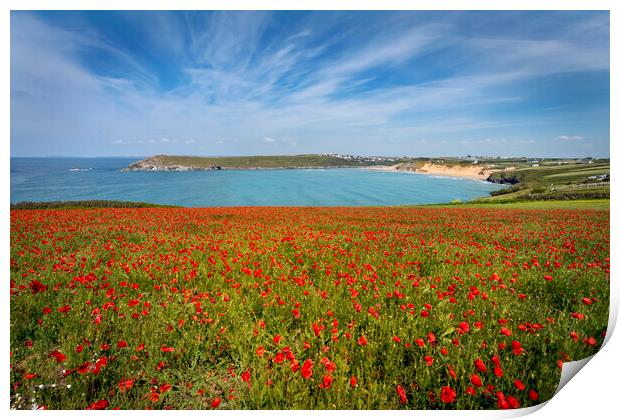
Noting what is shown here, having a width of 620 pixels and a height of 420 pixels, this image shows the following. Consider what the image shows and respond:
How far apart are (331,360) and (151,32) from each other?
4963mm

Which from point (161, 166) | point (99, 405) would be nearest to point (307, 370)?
point (99, 405)

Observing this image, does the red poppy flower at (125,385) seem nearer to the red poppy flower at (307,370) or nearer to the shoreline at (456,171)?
the red poppy flower at (307,370)

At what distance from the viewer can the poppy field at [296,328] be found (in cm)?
233

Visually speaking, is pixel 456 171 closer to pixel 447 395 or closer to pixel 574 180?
pixel 574 180

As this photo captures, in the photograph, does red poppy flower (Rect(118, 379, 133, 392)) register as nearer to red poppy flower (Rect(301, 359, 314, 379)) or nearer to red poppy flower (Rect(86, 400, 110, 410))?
red poppy flower (Rect(86, 400, 110, 410))

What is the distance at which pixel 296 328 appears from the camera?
118 inches

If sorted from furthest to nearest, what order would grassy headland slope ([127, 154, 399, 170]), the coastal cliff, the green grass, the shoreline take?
the green grass → grassy headland slope ([127, 154, 399, 170]) → the coastal cliff → the shoreline

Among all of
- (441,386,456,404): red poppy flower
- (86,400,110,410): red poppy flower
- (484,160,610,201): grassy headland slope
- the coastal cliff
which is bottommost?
(86,400,110,410): red poppy flower

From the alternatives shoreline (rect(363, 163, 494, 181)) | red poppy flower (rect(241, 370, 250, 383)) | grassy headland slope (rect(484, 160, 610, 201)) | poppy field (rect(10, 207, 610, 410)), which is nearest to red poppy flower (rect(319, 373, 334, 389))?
poppy field (rect(10, 207, 610, 410))

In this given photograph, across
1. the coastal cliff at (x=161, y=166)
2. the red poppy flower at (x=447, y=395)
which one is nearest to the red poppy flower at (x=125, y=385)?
the red poppy flower at (x=447, y=395)

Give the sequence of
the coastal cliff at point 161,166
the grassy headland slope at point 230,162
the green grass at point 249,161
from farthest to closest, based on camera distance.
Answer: the green grass at point 249,161
the grassy headland slope at point 230,162
the coastal cliff at point 161,166

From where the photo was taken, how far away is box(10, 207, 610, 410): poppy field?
2.33m
